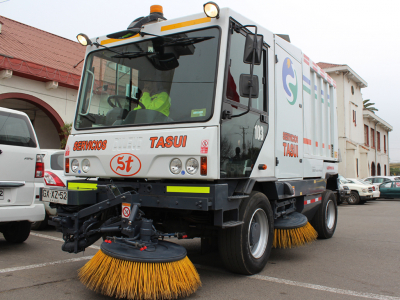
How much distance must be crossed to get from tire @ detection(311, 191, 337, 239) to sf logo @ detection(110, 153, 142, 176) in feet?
13.7

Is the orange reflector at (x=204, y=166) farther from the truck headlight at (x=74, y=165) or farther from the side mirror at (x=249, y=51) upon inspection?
the truck headlight at (x=74, y=165)

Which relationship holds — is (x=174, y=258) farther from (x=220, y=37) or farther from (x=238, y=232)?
(x=220, y=37)

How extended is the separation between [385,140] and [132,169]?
4768 centimetres

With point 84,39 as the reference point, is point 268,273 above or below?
below

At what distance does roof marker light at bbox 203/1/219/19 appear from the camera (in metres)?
4.02

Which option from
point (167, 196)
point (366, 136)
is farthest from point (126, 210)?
point (366, 136)

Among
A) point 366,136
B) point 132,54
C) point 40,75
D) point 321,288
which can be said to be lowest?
point 321,288

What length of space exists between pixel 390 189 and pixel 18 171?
2108 cm

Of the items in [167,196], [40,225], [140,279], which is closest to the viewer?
[140,279]

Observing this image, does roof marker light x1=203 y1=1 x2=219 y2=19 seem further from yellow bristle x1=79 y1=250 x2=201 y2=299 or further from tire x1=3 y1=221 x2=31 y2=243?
tire x1=3 y1=221 x2=31 y2=243

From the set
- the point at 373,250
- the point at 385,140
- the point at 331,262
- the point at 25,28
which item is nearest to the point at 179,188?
the point at 331,262

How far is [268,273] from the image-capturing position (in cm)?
469

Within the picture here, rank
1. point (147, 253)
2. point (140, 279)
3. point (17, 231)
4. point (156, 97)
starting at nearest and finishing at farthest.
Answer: point (140, 279) → point (147, 253) → point (156, 97) → point (17, 231)

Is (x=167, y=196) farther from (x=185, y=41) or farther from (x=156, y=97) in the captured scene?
(x=185, y=41)
